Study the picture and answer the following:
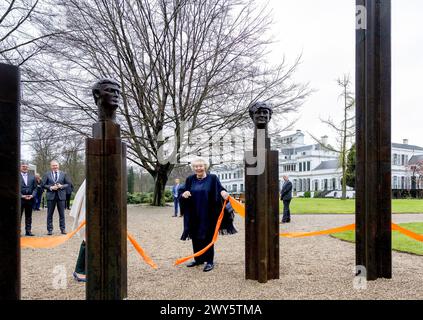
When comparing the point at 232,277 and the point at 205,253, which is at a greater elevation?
the point at 205,253

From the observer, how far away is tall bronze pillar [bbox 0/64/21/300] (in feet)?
7.25

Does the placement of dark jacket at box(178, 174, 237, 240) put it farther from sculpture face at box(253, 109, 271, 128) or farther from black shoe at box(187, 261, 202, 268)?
sculpture face at box(253, 109, 271, 128)

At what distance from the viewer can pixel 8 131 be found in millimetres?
2219

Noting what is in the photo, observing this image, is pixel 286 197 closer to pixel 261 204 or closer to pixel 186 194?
pixel 186 194

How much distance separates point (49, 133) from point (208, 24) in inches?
400

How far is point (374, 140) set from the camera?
584 cm

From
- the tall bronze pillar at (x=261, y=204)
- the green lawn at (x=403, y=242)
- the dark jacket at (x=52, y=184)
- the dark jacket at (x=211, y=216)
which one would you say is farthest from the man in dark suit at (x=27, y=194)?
the green lawn at (x=403, y=242)

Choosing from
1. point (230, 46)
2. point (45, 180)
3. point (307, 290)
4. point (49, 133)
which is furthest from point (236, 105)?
point (307, 290)

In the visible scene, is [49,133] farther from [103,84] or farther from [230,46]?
[103,84]

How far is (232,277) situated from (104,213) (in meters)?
3.00

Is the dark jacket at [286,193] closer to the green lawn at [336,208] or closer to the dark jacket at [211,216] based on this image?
the green lawn at [336,208]

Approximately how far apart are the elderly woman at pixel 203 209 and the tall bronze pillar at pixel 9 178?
4166 millimetres

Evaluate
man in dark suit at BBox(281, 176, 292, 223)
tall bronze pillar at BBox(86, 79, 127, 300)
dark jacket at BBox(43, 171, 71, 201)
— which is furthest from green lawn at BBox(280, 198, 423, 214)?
tall bronze pillar at BBox(86, 79, 127, 300)

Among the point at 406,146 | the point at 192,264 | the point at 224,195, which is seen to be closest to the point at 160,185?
the point at 192,264
